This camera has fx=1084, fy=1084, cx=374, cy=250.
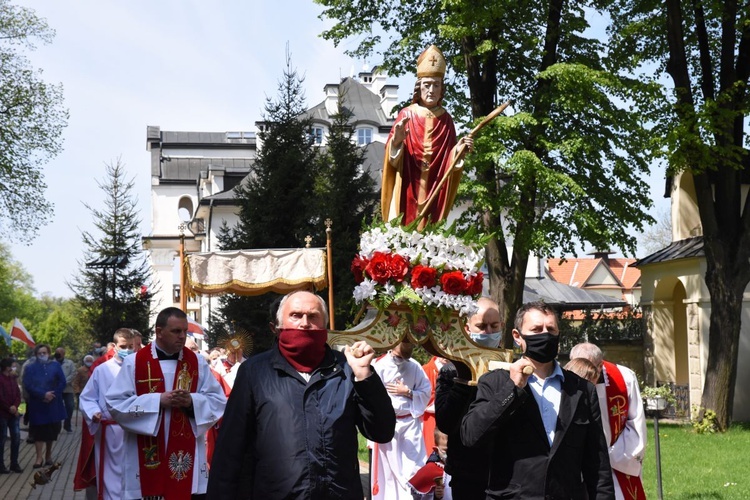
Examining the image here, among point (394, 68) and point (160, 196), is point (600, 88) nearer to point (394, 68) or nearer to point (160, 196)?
point (394, 68)

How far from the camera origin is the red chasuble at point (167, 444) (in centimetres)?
815

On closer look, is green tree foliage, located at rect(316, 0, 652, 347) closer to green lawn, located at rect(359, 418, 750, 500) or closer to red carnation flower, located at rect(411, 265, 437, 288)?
green lawn, located at rect(359, 418, 750, 500)

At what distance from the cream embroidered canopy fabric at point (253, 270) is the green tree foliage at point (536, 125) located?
22.2ft

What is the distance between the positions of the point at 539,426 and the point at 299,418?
3.69 ft

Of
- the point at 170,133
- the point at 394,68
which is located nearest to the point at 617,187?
the point at 394,68

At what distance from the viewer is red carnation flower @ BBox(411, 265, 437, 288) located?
6.57 metres

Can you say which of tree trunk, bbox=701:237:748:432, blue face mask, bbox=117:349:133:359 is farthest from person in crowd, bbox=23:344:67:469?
tree trunk, bbox=701:237:748:432

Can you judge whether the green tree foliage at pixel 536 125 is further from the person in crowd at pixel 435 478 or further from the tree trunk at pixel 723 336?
the person in crowd at pixel 435 478

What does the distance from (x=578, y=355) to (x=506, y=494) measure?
6.14ft

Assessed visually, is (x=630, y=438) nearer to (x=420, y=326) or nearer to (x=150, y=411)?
(x=420, y=326)

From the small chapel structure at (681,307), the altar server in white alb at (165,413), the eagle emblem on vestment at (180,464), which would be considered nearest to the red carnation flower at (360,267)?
the altar server in white alb at (165,413)

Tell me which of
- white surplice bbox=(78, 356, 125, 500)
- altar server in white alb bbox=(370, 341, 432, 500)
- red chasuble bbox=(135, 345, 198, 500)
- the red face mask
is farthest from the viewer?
altar server in white alb bbox=(370, 341, 432, 500)

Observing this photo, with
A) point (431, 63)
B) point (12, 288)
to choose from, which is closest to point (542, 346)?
point (431, 63)

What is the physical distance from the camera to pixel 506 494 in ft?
16.4
